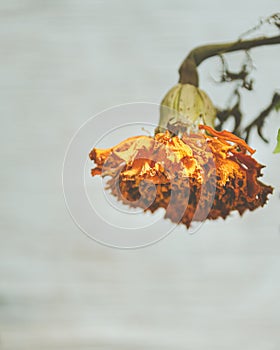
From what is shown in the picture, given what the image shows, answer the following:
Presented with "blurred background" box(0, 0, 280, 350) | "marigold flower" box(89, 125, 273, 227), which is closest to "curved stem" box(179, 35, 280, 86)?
"blurred background" box(0, 0, 280, 350)

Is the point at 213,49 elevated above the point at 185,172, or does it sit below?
above

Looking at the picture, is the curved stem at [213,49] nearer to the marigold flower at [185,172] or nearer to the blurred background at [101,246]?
the blurred background at [101,246]

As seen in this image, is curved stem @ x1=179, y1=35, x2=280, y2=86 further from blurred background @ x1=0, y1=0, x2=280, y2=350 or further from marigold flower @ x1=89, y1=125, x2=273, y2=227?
marigold flower @ x1=89, y1=125, x2=273, y2=227

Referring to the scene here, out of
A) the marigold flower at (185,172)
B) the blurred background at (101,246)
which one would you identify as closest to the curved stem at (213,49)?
the blurred background at (101,246)

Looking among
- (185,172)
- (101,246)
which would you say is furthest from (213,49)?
(101,246)

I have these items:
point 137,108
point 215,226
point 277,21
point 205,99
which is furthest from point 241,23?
point 215,226

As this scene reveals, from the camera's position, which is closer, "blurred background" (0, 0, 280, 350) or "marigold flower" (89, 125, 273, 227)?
"marigold flower" (89, 125, 273, 227)

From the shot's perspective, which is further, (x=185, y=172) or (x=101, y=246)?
(x=101, y=246)

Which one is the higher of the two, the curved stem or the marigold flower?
the curved stem

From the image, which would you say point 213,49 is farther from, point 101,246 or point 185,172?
point 101,246
